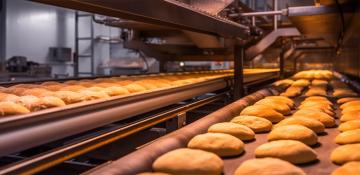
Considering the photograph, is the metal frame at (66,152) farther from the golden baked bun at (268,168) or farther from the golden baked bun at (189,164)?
the golden baked bun at (268,168)

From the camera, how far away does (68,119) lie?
4.21 ft

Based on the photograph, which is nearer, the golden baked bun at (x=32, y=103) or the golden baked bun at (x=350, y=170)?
the golden baked bun at (x=350, y=170)

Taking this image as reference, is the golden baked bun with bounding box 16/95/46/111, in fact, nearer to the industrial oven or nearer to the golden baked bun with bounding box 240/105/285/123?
the industrial oven

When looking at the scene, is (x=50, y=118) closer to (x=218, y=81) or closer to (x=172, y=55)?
(x=218, y=81)

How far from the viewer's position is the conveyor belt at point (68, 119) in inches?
40.8

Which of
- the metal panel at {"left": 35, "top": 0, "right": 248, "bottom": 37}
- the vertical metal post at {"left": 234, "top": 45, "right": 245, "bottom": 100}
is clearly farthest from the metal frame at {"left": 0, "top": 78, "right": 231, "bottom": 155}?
the vertical metal post at {"left": 234, "top": 45, "right": 245, "bottom": 100}

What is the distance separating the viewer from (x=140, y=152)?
1.06 m

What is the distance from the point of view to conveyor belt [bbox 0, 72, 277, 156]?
1.04 metres

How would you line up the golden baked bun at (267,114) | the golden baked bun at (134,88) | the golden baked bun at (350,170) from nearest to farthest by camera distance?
the golden baked bun at (350,170) → the golden baked bun at (267,114) → the golden baked bun at (134,88)

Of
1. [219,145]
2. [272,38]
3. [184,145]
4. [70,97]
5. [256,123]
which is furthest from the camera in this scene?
[272,38]

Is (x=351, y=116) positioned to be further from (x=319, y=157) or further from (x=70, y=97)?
(x=70, y=97)

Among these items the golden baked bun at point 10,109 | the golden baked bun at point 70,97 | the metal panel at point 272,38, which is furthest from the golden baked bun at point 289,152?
the metal panel at point 272,38

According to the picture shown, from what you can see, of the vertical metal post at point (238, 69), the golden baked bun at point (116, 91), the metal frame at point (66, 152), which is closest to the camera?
the metal frame at point (66, 152)

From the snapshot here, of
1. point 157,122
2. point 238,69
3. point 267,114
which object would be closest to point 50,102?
point 157,122
